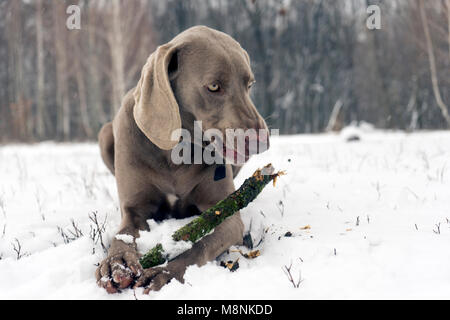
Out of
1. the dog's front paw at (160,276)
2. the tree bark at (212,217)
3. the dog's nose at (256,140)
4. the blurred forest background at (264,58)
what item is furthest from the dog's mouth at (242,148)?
the blurred forest background at (264,58)

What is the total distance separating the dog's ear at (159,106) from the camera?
199 cm

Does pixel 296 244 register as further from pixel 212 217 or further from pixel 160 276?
pixel 160 276

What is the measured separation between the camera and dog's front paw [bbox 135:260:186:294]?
153cm

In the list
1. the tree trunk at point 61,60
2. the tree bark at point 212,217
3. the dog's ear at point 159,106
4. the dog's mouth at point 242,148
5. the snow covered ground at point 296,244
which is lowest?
the snow covered ground at point 296,244

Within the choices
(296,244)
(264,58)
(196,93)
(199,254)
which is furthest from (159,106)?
(264,58)

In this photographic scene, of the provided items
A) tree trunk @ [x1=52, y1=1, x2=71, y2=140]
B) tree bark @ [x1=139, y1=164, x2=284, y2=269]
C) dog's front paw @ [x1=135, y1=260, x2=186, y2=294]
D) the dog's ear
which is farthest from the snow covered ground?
tree trunk @ [x1=52, y1=1, x2=71, y2=140]

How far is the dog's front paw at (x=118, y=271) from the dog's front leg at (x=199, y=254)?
5 cm

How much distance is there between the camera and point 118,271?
1.54 meters

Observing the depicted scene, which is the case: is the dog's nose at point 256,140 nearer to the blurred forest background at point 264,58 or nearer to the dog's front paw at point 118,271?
the dog's front paw at point 118,271

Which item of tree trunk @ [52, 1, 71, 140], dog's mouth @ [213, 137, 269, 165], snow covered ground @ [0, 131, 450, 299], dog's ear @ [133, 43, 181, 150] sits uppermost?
tree trunk @ [52, 1, 71, 140]

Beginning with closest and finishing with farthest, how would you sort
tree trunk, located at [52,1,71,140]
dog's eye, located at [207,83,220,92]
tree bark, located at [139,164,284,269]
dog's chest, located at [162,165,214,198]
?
tree bark, located at [139,164,284,269], dog's eye, located at [207,83,220,92], dog's chest, located at [162,165,214,198], tree trunk, located at [52,1,71,140]

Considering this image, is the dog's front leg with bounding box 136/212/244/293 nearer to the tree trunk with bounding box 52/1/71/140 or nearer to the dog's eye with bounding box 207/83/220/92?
the dog's eye with bounding box 207/83/220/92

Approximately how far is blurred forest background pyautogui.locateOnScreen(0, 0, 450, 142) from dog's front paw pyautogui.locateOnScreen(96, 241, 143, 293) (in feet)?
45.5
